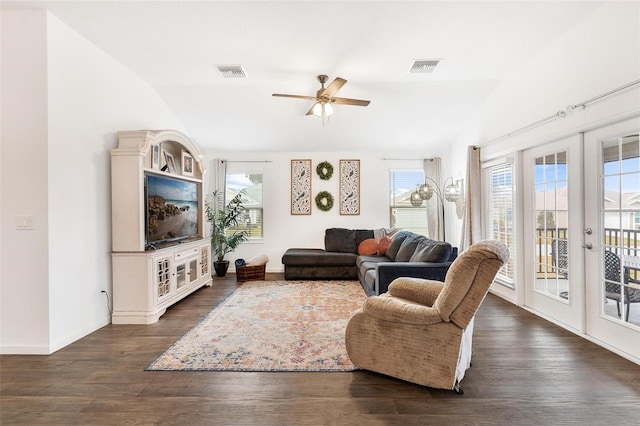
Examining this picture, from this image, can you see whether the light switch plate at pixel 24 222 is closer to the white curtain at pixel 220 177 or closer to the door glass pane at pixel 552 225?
Answer: the white curtain at pixel 220 177

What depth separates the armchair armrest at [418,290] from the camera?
2.41 meters

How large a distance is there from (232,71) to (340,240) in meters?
3.36

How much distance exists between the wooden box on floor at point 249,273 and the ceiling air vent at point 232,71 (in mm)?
3059

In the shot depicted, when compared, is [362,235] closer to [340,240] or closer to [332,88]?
[340,240]

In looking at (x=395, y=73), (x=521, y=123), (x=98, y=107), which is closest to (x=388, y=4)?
(x=395, y=73)

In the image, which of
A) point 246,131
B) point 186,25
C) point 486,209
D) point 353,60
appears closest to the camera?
point 186,25

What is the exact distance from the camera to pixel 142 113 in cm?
404

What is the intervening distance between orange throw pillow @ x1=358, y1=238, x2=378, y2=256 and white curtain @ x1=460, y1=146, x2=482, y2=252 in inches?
57.6

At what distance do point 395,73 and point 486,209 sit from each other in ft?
8.04

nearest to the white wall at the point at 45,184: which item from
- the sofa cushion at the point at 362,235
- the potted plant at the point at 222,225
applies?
the potted plant at the point at 222,225

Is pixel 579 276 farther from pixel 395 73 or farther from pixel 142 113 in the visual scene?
pixel 142 113

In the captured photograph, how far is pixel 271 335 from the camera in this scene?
296 centimetres

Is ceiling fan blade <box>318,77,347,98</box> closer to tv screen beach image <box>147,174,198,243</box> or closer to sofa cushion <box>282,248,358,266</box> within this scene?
tv screen beach image <box>147,174,198,243</box>

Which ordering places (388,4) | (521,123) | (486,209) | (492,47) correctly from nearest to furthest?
(388,4) → (492,47) → (521,123) → (486,209)
